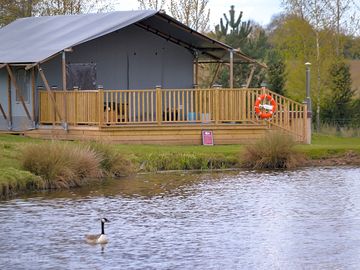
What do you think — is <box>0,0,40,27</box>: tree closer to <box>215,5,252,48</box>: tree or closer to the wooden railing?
<box>215,5,252,48</box>: tree

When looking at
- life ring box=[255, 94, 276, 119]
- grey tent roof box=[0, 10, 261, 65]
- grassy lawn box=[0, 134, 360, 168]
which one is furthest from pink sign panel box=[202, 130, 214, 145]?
grey tent roof box=[0, 10, 261, 65]

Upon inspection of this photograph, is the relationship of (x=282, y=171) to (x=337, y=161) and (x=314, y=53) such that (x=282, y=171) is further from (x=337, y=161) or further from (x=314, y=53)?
(x=314, y=53)

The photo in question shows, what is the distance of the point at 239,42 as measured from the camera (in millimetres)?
43938

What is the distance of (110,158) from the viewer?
2634cm

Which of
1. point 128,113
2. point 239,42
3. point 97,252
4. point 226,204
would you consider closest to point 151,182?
point 226,204

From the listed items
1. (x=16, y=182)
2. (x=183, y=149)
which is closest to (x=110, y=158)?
(x=183, y=149)

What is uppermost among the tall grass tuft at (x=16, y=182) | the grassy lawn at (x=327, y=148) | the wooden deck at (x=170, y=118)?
the wooden deck at (x=170, y=118)

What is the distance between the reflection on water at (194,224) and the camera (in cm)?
1577

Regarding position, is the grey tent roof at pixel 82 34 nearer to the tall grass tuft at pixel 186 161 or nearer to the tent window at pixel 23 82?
the tent window at pixel 23 82

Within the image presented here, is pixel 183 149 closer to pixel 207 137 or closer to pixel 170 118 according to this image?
pixel 207 137

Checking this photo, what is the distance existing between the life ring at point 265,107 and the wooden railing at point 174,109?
25cm

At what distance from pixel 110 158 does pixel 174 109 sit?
514 cm

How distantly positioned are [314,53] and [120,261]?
97.1ft

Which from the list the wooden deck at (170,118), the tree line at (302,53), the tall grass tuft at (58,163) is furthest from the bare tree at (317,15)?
the tall grass tuft at (58,163)
